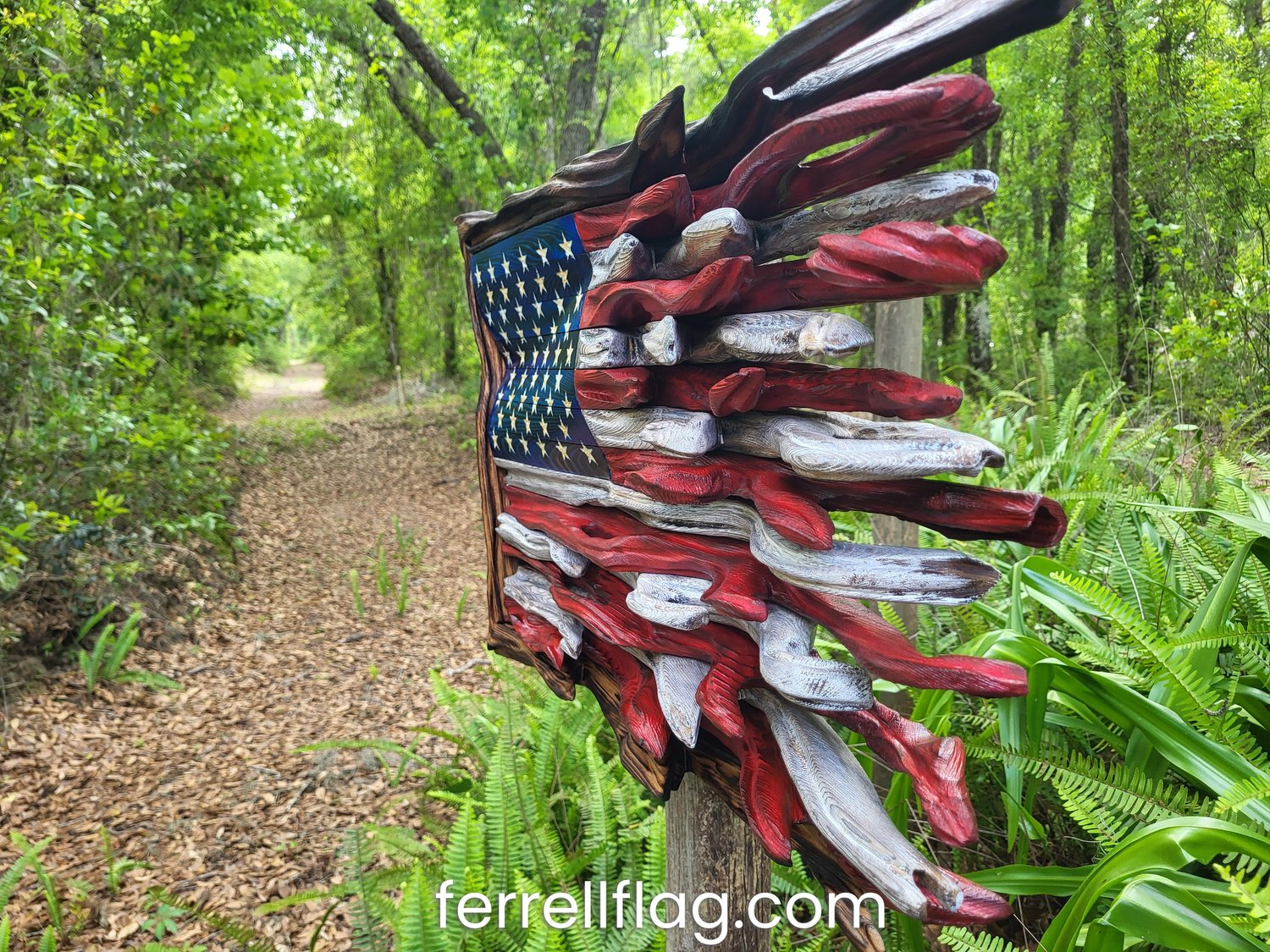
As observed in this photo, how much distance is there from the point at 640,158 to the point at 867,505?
22.0 inches

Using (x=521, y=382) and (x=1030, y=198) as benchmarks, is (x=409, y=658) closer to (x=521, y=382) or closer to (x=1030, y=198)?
(x=521, y=382)

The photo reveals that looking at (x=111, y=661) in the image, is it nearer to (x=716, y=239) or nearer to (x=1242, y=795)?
(x=716, y=239)

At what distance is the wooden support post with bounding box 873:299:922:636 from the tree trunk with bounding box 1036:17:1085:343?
452 cm

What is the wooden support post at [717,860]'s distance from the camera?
1.25 meters

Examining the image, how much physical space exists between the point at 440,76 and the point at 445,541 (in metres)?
4.39

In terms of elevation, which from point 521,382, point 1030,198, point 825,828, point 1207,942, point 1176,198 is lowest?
point 1207,942

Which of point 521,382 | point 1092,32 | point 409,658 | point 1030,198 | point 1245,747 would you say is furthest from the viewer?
point 1030,198

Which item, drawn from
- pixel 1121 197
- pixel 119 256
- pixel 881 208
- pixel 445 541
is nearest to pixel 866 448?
pixel 881 208

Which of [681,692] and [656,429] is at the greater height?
[656,429]

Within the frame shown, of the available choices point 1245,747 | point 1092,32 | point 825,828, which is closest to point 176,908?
point 825,828

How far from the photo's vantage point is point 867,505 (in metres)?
0.87

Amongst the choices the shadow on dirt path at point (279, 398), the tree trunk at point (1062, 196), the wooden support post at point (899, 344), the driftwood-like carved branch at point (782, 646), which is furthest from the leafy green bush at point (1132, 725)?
the shadow on dirt path at point (279, 398)

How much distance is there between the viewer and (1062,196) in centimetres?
679

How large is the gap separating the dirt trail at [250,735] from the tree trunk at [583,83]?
12.5 feet
